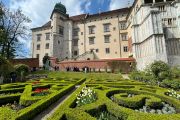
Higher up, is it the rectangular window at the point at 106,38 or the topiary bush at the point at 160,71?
the rectangular window at the point at 106,38

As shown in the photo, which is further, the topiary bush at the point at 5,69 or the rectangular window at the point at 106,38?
the rectangular window at the point at 106,38

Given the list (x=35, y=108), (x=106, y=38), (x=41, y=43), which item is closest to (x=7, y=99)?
(x=35, y=108)

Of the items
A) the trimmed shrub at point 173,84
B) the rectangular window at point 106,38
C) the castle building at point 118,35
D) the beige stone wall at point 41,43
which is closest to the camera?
the trimmed shrub at point 173,84

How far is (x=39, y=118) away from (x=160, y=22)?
27.8 m

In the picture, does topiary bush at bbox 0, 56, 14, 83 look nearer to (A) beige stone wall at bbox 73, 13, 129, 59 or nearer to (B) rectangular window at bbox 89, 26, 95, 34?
(A) beige stone wall at bbox 73, 13, 129, 59

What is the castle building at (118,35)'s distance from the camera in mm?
28406

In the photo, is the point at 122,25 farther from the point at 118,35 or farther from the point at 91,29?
the point at 91,29

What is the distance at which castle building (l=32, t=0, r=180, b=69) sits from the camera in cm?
2841

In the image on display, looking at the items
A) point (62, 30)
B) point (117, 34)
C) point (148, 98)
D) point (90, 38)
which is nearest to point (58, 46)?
point (62, 30)

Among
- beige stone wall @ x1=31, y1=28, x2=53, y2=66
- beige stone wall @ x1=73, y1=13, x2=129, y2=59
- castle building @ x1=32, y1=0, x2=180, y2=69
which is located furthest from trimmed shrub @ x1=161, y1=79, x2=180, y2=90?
beige stone wall @ x1=31, y1=28, x2=53, y2=66

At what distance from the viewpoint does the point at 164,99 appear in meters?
7.65

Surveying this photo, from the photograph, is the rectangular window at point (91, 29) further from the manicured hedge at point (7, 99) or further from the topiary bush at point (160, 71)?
the manicured hedge at point (7, 99)

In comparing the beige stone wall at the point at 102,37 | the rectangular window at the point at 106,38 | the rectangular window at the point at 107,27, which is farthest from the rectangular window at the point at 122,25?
the rectangular window at the point at 106,38

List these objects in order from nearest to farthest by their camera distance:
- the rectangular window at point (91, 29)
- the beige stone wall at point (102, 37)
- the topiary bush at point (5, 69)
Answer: the topiary bush at point (5, 69) < the beige stone wall at point (102, 37) < the rectangular window at point (91, 29)
